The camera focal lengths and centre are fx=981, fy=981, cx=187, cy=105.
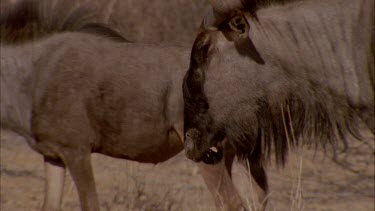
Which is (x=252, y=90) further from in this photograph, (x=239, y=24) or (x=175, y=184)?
(x=175, y=184)

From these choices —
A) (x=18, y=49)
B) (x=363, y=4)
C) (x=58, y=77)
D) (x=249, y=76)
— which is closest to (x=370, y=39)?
(x=363, y=4)

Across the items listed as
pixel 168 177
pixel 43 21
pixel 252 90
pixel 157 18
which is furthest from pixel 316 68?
pixel 157 18

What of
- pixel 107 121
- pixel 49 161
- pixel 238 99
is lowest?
pixel 49 161

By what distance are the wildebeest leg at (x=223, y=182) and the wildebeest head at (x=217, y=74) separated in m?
0.78

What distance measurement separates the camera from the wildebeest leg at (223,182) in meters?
5.41

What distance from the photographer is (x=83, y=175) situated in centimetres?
555

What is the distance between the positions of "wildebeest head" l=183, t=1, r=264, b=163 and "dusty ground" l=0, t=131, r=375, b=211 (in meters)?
1.03

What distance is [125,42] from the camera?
566cm

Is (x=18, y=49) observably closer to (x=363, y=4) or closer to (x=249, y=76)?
(x=249, y=76)

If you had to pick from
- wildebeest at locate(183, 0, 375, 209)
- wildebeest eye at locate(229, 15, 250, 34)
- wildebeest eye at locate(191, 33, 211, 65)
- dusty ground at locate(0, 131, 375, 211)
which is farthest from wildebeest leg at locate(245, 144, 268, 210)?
wildebeest eye at locate(229, 15, 250, 34)

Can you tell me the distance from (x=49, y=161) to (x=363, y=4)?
7.92ft

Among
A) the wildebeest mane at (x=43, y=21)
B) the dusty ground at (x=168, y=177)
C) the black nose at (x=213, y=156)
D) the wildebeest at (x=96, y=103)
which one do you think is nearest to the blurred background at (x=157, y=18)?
the dusty ground at (x=168, y=177)

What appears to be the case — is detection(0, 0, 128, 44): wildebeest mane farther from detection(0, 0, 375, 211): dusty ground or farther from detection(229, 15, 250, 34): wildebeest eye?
detection(229, 15, 250, 34): wildebeest eye

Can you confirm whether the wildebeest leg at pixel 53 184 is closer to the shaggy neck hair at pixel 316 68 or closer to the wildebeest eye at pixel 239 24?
the shaggy neck hair at pixel 316 68
